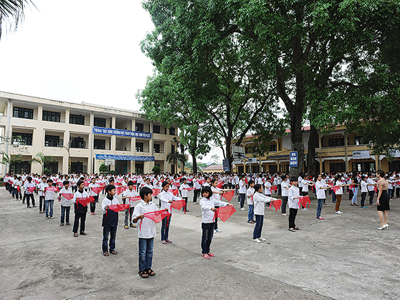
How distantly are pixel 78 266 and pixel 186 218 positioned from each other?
5705 mm

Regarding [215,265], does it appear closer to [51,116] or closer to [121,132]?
[121,132]

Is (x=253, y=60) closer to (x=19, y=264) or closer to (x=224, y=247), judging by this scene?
(x=224, y=247)

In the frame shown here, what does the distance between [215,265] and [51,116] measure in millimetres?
36578

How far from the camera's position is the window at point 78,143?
35491mm

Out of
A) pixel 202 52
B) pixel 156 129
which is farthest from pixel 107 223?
pixel 156 129

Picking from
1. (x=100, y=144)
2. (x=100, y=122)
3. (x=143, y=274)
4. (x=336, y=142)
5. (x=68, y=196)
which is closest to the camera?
(x=143, y=274)

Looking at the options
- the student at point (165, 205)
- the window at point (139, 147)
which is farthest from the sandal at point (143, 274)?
the window at point (139, 147)

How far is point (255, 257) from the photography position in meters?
5.45

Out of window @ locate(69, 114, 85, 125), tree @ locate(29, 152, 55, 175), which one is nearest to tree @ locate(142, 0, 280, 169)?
tree @ locate(29, 152, 55, 175)

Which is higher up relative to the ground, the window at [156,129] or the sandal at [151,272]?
the window at [156,129]

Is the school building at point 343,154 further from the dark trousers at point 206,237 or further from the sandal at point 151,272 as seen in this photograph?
the sandal at point 151,272

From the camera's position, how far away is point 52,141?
113 ft

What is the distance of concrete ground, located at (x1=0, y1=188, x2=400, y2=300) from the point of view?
391cm

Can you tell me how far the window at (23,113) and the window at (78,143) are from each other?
5.90m
